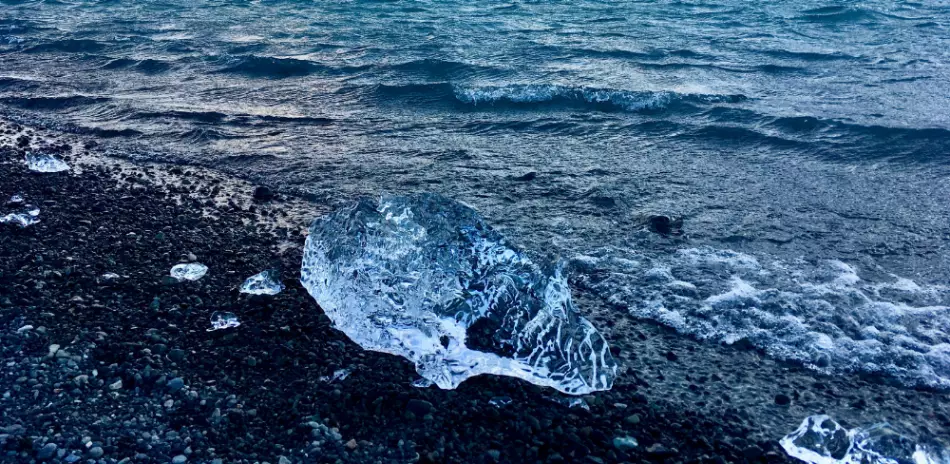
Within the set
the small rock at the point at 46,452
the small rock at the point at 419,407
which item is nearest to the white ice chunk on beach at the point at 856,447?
the small rock at the point at 419,407

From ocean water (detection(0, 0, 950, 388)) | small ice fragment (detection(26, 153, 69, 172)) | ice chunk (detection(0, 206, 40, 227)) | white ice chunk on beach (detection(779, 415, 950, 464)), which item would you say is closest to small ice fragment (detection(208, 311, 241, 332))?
ice chunk (detection(0, 206, 40, 227))

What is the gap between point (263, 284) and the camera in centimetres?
541

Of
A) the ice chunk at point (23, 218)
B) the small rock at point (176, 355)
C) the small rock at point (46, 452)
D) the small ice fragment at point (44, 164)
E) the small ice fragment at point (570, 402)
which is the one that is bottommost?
the small rock at point (46, 452)

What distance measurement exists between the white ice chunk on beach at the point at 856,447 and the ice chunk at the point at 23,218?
6.17 metres

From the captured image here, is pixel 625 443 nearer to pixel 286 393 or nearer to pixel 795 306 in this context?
pixel 286 393

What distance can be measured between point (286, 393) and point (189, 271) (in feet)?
6.06

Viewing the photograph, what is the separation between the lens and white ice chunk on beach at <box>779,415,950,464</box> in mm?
3949

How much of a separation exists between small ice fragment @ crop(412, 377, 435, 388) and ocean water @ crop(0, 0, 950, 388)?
5.91 feet

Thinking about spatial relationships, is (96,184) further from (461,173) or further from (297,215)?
(461,173)

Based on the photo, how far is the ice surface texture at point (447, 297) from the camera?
4.56 m

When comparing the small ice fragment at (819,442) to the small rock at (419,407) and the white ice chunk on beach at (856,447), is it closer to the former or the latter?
the white ice chunk on beach at (856,447)

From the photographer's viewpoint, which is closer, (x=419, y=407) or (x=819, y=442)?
(x=819, y=442)

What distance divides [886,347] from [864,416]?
926mm

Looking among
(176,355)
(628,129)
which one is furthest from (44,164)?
(628,129)
